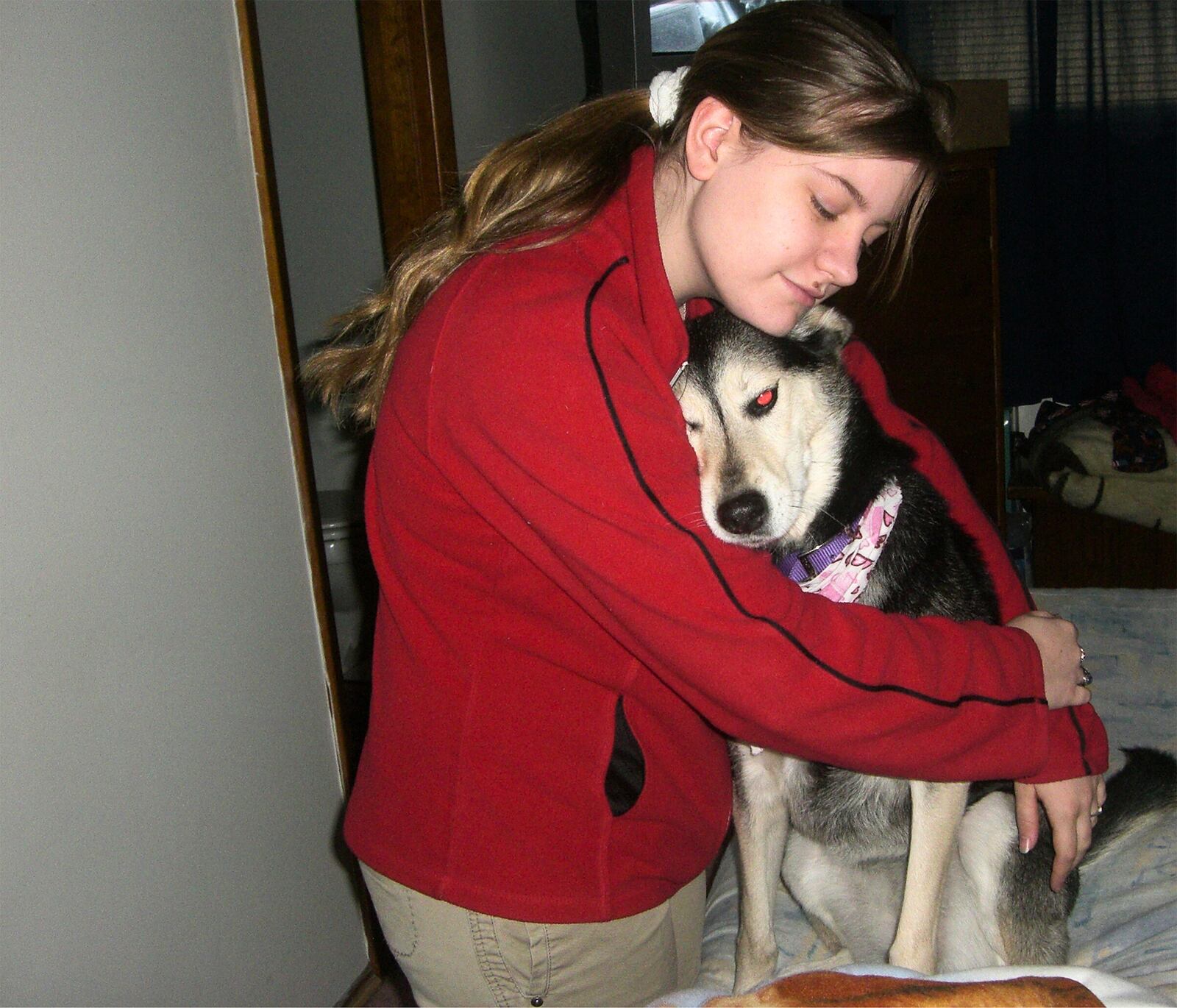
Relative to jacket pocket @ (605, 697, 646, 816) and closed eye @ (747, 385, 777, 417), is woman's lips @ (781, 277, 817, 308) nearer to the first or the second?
closed eye @ (747, 385, 777, 417)

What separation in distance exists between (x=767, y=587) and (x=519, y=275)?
34 centimetres

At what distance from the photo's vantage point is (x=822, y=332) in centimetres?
131

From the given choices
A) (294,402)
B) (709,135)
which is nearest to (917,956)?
(709,135)

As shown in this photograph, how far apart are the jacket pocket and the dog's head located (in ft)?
1.09

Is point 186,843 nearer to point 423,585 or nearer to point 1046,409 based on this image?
point 423,585

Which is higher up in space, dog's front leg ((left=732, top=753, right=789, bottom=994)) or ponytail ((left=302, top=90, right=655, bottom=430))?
ponytail ((left=302, top=90, right=655, bottom=430))

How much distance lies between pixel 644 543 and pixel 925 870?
675 millimetres

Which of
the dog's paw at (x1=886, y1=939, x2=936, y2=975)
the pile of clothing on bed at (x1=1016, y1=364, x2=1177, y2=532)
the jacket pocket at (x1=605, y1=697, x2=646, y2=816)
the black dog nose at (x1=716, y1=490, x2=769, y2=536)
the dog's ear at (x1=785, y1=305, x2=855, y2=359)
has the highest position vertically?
the dog's ear at (x1=785, y1=305, x2=855, y2=359)

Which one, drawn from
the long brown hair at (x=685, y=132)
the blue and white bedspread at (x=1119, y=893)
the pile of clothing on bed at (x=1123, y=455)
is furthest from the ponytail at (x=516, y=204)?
the pile of clothing on bed at (x=1123, y=455)

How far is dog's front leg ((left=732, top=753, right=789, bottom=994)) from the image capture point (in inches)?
47.8

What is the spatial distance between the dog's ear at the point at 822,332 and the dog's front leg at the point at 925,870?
597 mm

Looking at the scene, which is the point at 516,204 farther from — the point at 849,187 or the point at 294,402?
the point at 294,402

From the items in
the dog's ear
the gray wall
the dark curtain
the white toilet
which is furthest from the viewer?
the dark curtain

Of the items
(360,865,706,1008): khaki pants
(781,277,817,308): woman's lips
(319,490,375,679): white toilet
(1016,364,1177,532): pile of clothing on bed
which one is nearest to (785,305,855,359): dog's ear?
(781,277,817,308): woman's lips
